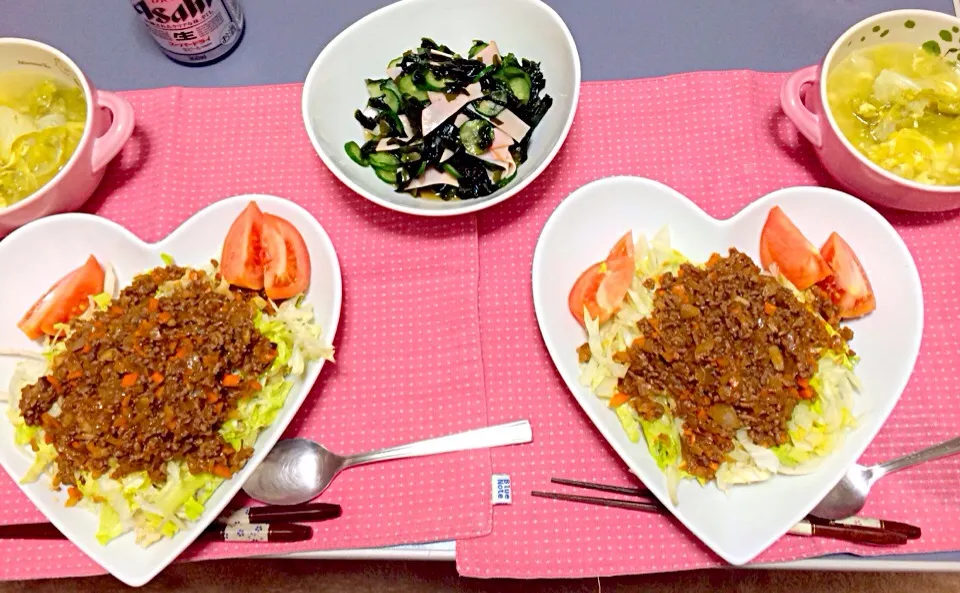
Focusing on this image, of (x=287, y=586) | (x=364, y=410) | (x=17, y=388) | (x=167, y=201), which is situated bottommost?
(x=287, y=586)

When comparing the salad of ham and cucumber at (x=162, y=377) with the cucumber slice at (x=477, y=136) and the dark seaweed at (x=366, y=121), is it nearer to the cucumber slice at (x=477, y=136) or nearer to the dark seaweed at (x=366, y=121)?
the dark seaweed at (x=366, y=121)

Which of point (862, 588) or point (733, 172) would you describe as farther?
point (862, 588)

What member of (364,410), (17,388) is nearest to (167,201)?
(17,388)

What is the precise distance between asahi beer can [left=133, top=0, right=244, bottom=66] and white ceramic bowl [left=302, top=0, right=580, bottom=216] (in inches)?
18.6

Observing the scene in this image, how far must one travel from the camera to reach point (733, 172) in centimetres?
225

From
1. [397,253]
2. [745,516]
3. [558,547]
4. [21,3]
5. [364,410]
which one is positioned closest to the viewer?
[745,516]

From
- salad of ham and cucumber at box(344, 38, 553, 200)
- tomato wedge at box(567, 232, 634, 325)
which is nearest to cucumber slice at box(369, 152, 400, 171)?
salad of ham and cucumber at box(344, 38, 553, 200)

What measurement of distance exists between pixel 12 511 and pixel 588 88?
7.31 ft

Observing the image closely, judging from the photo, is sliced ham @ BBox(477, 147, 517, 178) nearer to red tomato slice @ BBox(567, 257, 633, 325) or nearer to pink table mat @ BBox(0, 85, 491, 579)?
pink table mat @ BBox(0, 85, 491, 579)

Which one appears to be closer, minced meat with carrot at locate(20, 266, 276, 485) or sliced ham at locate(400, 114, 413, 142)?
minced meat with carrot at locate(20, 266, 276, 485)

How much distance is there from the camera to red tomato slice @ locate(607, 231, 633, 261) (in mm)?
2020

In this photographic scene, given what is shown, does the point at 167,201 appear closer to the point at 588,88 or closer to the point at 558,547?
the point at 588,88

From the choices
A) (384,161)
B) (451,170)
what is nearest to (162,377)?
(384,161)

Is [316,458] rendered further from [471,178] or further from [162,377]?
[471,178]
